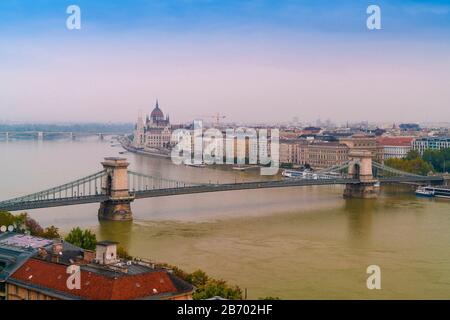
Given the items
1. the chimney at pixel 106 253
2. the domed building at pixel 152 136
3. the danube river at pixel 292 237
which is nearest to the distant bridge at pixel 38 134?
the domed building at pixel 152 136

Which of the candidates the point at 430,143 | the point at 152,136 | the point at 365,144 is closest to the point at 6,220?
the point at 365,144

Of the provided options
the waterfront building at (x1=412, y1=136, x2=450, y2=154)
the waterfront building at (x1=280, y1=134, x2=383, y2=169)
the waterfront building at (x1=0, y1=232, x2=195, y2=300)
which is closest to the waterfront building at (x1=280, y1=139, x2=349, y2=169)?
the waterfront building at (x1=280, y1=134, x2=383, y2=169)

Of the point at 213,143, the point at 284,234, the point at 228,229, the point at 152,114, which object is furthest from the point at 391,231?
the point at 152,114

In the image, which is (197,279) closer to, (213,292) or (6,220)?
(213,292)

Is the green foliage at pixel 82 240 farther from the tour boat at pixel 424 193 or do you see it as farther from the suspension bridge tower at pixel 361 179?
the tour boat at pixel 424 193

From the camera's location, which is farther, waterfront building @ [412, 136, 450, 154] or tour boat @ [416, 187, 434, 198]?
waterfront building @ [412, 136, 450, 154]

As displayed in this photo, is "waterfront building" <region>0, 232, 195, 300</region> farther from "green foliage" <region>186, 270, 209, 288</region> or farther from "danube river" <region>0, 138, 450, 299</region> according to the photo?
"danube river" <region>0, 138, 450, 299</region>
